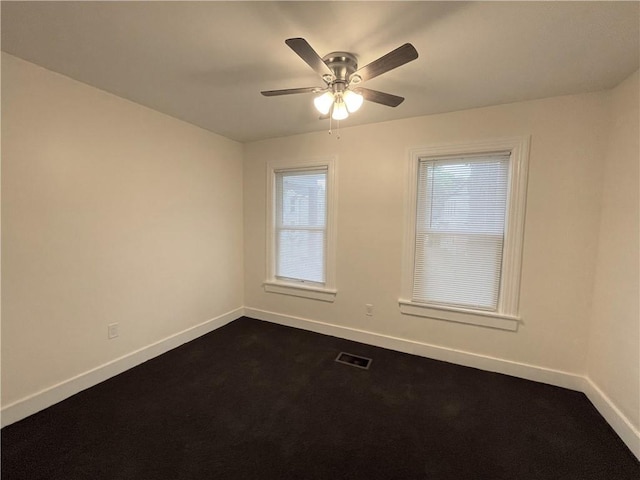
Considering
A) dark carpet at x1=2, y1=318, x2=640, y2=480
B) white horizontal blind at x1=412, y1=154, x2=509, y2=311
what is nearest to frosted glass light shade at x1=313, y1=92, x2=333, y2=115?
white horizontal blind at x1=412, y1=154, x2=509, y2=311

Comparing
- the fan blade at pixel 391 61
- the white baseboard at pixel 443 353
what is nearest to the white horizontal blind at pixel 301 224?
the white baseboard at pixel 443 353

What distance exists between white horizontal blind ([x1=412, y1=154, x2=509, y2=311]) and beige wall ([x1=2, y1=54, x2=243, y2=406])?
2.44m

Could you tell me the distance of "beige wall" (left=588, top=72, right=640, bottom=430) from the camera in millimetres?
1720

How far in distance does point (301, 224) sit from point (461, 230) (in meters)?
1.78

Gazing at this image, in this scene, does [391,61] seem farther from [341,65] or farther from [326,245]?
[326,245]

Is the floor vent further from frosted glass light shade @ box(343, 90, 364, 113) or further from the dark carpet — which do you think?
frosted glass light shade @ box(343, 90, 364, 113)

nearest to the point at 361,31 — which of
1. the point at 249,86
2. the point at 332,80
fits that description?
the point at 332,80

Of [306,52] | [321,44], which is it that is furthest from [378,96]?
[306,52]

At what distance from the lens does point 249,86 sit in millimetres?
2070

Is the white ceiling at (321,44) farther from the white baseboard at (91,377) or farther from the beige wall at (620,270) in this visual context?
the white baseboard at (91,377)

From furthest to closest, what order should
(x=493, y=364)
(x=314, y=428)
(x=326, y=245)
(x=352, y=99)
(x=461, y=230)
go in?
(x=326, y=245)
(x=461, y=230)
(x=493, y=364)
(x=314, y=428)
(x=352, y=99)

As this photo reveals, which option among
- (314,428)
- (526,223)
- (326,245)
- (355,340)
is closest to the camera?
(314,428)

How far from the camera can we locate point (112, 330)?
7.58 ft

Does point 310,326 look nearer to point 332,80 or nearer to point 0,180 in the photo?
point 332,80
